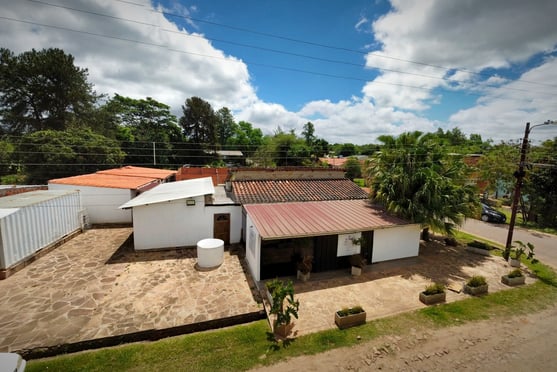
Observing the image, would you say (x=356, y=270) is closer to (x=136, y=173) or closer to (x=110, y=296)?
(x=110, y=296)

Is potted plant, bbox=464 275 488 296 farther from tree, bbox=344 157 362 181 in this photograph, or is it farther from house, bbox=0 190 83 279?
tree, bbox=344 157 362 181

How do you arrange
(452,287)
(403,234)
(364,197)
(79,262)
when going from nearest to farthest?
(452,287), (79,262), (403,234), (364,197)

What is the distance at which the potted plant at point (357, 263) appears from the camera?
958cm

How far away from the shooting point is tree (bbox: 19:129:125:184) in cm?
2216

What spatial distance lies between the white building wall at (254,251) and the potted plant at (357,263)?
13.1 feet

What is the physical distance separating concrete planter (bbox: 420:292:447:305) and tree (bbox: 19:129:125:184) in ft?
91.5

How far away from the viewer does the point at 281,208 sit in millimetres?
11180

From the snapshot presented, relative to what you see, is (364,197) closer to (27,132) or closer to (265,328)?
(265,328)

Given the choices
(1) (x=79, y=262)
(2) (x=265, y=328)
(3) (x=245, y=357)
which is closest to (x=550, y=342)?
(2) (x=265, y=328)

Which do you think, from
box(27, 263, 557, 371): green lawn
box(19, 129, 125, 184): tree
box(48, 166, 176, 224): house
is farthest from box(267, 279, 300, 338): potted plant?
box(19, 129, 125, 184): tree

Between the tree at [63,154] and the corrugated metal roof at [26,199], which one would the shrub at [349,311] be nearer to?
the corrugated metal roof at [26,199]

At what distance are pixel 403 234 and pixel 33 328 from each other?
45.0 ft

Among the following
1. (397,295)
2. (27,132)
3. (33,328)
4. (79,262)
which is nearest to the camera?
(33,328)

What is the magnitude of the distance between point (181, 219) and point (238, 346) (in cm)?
714
